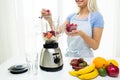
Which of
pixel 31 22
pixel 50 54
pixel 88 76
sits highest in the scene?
pixel 31 22

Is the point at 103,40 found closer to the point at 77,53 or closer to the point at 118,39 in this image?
the point at 118,39

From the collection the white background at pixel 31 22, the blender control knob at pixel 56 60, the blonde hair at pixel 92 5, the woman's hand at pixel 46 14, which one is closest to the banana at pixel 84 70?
the blender control knob at pixel 56 60

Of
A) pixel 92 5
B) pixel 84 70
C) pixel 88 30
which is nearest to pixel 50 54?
pixel 84 70

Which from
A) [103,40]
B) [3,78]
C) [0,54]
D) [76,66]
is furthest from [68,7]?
[3,78]

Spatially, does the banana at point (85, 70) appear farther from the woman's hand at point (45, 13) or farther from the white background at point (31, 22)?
the white background at point (31, 22)

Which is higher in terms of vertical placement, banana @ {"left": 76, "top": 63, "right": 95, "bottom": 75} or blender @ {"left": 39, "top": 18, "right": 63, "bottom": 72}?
blender @ {"left": 39, "top": 18, "right": 63, "bottom": 72}

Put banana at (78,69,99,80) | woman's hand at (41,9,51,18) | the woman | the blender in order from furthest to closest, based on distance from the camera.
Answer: the woman
woman's hand at (41,9,51,18)
the blender
banana at (78,69,99,80)

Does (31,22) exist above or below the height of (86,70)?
above

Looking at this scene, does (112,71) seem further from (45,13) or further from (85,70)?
(45,13)

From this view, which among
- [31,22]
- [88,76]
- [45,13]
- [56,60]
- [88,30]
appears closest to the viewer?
[88,76]

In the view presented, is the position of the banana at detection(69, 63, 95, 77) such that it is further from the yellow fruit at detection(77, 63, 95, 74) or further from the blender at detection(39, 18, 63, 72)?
the blender at detection(39, 18, 63, 72)

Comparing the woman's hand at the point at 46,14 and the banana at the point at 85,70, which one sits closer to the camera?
the banana at the point at 85,70

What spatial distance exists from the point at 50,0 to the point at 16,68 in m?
1.44

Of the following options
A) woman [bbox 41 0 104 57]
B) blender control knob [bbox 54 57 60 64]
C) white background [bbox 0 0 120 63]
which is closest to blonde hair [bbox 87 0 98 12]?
woman [bbox 41 0 104 57]
